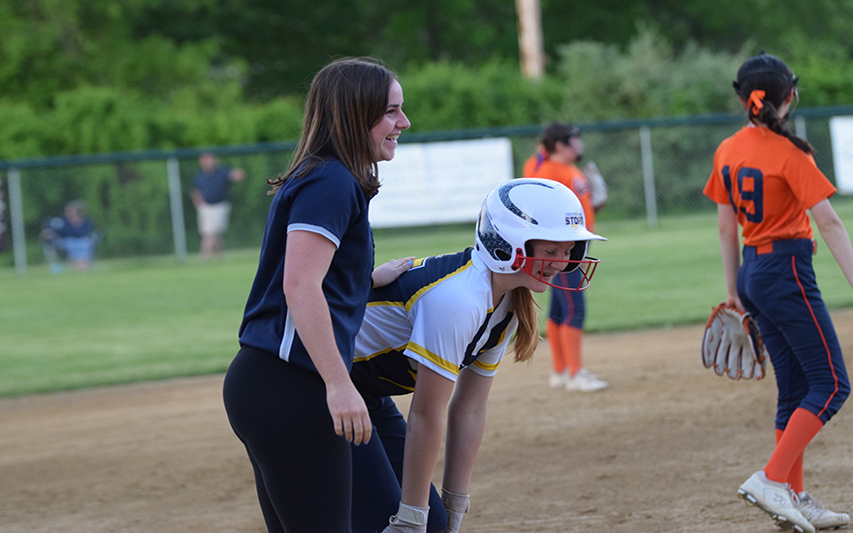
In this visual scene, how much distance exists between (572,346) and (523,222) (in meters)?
3.93

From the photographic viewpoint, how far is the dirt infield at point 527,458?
436 cm

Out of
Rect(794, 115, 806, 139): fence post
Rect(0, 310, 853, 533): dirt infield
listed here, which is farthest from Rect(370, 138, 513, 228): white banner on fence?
Rect(0, 310, 853, 533): dirt infield

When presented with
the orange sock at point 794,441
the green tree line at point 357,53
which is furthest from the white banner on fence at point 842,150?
the orange sock at point 794,441

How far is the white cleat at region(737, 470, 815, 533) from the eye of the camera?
3.69 meters

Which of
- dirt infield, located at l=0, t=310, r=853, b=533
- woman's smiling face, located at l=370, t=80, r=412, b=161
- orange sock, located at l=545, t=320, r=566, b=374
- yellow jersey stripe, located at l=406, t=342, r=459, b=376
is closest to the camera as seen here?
woman's smiling face, located at l=370, t=80, r=412, b=161

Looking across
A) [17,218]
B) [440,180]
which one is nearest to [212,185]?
[17,218]

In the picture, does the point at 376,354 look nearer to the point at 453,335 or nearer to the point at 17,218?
the point at 453,335

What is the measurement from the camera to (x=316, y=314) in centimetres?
238

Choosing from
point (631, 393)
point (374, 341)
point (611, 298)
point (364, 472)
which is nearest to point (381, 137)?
point (374, 341)

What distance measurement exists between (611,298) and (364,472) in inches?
316

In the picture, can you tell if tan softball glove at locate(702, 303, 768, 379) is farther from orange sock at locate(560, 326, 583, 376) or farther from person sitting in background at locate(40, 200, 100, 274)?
person sitting in background at locate(40, 200, 100, 274)

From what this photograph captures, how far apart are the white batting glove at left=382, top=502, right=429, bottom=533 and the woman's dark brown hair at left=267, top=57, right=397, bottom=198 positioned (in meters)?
0.95

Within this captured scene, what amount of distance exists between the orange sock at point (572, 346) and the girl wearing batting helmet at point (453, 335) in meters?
3.46

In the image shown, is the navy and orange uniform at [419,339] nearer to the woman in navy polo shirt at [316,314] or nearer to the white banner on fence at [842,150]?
the woman in navy polo shirt at [316,314]
